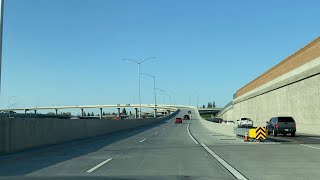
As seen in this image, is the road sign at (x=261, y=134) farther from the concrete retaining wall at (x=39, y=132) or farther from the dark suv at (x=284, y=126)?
the concrete retaining wall at (x=39, y=132)

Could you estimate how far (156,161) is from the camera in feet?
53.6

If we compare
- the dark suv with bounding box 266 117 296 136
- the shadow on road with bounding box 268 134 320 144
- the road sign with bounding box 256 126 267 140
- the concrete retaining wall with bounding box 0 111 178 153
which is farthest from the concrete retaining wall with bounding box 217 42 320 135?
the concrete retaining wall with bounding box 0 111 178 153

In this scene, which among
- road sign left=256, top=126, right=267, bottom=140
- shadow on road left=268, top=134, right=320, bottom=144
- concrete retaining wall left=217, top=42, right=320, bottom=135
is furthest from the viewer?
concrete retaining wall left=217, top=42, right=320, bottom=135

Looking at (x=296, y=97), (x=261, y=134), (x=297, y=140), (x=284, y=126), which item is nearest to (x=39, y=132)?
(x=261, y=134)

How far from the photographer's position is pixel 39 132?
24359mm

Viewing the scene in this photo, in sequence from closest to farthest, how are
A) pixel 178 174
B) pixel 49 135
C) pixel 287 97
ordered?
1. pixel 178 174
2. pixel 49 135
3. pixel 287 97

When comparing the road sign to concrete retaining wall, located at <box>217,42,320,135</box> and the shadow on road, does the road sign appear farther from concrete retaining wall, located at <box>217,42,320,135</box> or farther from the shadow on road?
concrete retaining wall, located at <box>217,42,320,135</box>

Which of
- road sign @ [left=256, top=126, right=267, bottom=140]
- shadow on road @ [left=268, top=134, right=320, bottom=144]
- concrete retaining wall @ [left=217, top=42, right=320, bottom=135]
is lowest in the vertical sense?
shadow on road @ [left=268, top=134, right=320, bottom=144]

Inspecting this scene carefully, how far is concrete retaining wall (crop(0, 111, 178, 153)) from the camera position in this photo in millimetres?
20000

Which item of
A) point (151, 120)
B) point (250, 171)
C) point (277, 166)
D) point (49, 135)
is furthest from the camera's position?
point (151, 120)

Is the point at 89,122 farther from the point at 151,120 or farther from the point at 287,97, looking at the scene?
the point at 151,120

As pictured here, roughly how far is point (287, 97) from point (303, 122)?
30.6ft

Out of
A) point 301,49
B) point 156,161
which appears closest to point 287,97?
point 301,49

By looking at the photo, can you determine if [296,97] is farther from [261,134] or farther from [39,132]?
[39,132]
